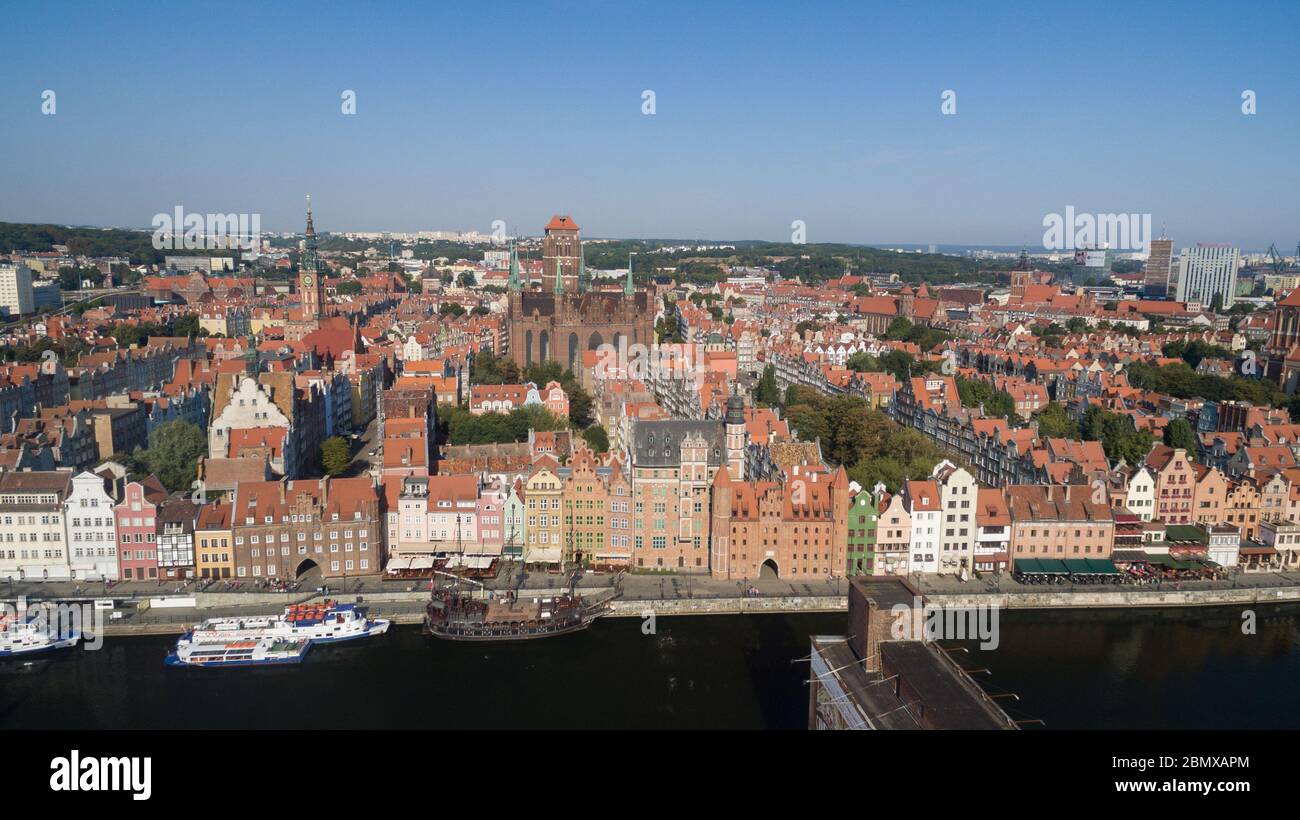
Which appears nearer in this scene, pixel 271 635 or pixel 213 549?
pixel 271 635

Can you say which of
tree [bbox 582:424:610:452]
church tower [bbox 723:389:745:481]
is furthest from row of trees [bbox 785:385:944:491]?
tree [bbox 582:424:610:452]

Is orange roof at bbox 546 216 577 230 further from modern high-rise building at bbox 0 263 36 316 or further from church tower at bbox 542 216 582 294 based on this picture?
modern high-rise building at bbox 0 263 36 316

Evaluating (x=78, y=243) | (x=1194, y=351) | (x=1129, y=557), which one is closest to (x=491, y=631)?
(x=1129, y=557)

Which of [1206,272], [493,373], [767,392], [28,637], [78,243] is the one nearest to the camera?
[28,637]

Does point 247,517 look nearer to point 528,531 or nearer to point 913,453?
point 528,531

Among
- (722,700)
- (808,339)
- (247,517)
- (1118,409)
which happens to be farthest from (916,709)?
(808,339)

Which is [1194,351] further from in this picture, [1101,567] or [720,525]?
[720,525]
